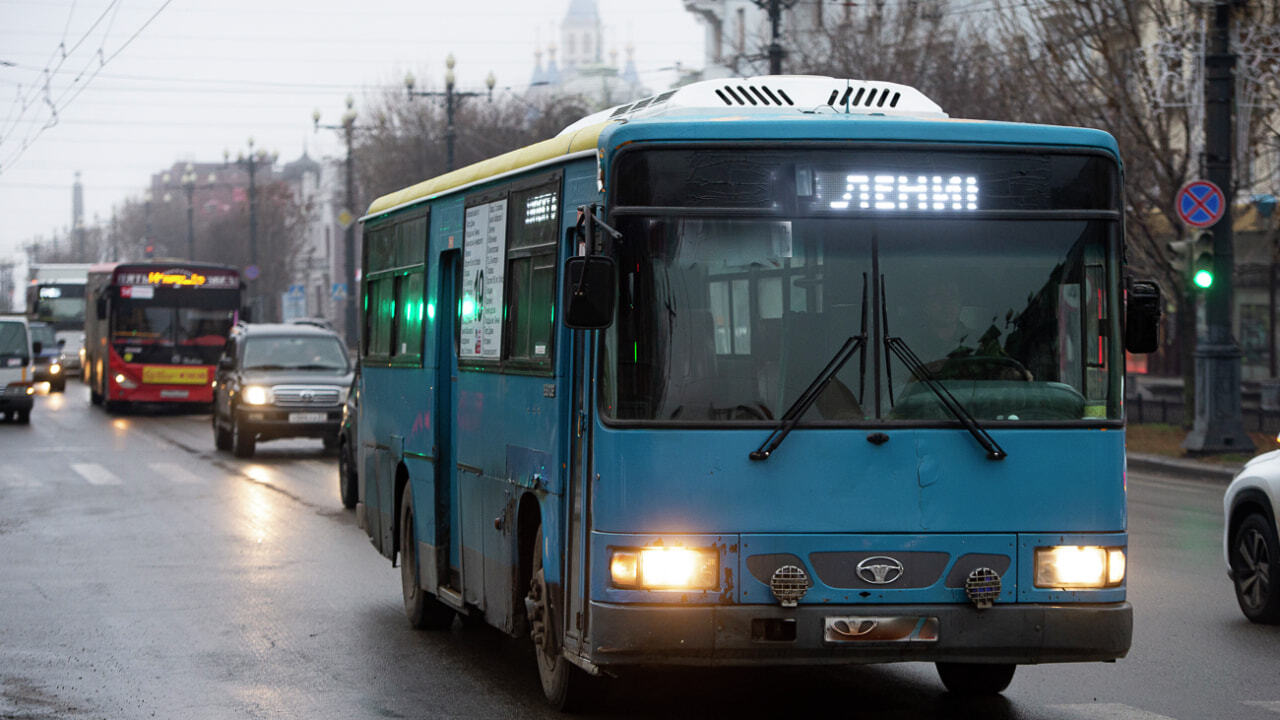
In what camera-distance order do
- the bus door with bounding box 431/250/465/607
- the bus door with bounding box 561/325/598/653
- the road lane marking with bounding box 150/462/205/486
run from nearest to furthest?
the bus door with bounding box 561/325/598/653 → the bus door with bounding box 431/250/465/607 → the road lane marking with bounding box 150/462/205/486

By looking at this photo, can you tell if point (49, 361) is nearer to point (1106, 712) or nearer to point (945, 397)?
point (1106, 712)

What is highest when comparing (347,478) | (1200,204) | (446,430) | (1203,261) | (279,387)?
(1200,204)

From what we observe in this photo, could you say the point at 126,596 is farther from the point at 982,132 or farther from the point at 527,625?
the point at 982,132

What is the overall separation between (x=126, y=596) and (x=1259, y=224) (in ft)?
78.2

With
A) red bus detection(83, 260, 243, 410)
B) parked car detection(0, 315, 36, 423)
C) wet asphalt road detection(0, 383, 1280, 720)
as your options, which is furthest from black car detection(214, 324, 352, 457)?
red bus detection(83, 260, 243, 410)

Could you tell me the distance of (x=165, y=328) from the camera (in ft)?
134

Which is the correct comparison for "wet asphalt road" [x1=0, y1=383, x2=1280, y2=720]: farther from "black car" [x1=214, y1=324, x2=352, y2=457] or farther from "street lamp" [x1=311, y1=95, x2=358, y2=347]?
"street lamp" [x1=311, y1=95, x2=358, y2=347]

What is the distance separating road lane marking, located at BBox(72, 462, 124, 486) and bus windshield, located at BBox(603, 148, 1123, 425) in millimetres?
16154

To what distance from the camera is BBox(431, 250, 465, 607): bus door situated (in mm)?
10094

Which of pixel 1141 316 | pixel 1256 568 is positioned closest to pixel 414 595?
pixel 1256 568

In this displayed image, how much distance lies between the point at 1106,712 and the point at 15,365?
30.4 m

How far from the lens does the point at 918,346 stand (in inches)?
286

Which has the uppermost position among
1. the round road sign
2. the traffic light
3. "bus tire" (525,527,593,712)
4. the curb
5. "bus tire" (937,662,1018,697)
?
the round road sign

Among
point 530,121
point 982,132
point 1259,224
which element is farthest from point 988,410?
point 530,121
